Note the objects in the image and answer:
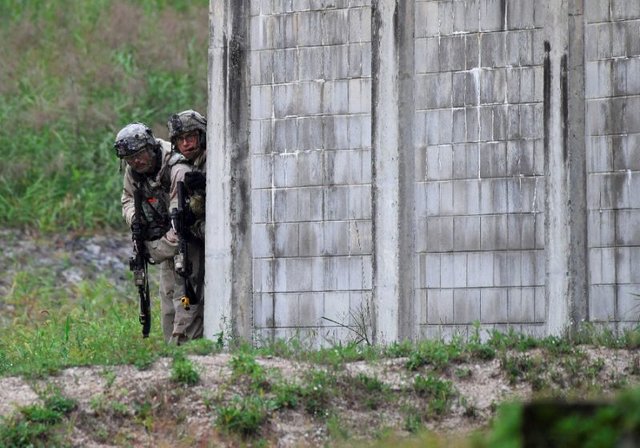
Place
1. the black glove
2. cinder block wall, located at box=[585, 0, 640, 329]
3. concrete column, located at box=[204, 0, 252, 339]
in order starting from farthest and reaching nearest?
the black glove → concrete column, located at box=[204, 0, 252, 339] → cinder block wall, located at box=[585, 0, 640, 329]

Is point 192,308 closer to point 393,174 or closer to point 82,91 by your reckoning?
point 393,174

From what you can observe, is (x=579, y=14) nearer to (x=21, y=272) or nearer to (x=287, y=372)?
(x=287, y=372)

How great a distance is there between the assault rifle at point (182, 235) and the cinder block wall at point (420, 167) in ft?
0.96

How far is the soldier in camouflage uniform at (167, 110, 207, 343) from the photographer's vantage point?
12.3 meters

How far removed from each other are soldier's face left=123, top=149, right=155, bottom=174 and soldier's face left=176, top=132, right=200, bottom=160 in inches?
10.7

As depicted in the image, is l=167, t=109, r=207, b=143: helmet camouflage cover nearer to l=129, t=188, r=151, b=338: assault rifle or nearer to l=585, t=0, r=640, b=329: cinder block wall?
l=129, t=188, r=151, b=338: assault rifle

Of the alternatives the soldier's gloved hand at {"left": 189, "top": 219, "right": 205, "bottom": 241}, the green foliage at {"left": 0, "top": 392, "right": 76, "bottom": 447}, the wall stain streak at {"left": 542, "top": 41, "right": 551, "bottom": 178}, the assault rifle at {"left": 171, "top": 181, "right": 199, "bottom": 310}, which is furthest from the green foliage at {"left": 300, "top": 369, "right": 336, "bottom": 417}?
the soldier's gloved hand at {"left": 189, "top": 219, "right": 205, "bottom": 241}

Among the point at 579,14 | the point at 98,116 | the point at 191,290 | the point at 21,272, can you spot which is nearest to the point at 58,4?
the point at 98,116

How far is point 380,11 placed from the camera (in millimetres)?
11469

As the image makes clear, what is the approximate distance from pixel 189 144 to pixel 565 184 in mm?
3279

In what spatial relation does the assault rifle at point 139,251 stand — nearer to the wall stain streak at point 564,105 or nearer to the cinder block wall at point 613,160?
the wall stain streak at point 564,105

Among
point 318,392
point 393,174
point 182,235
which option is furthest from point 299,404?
point 182,235

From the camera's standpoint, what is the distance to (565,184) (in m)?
10.9

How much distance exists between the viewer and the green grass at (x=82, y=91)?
64.6ft
